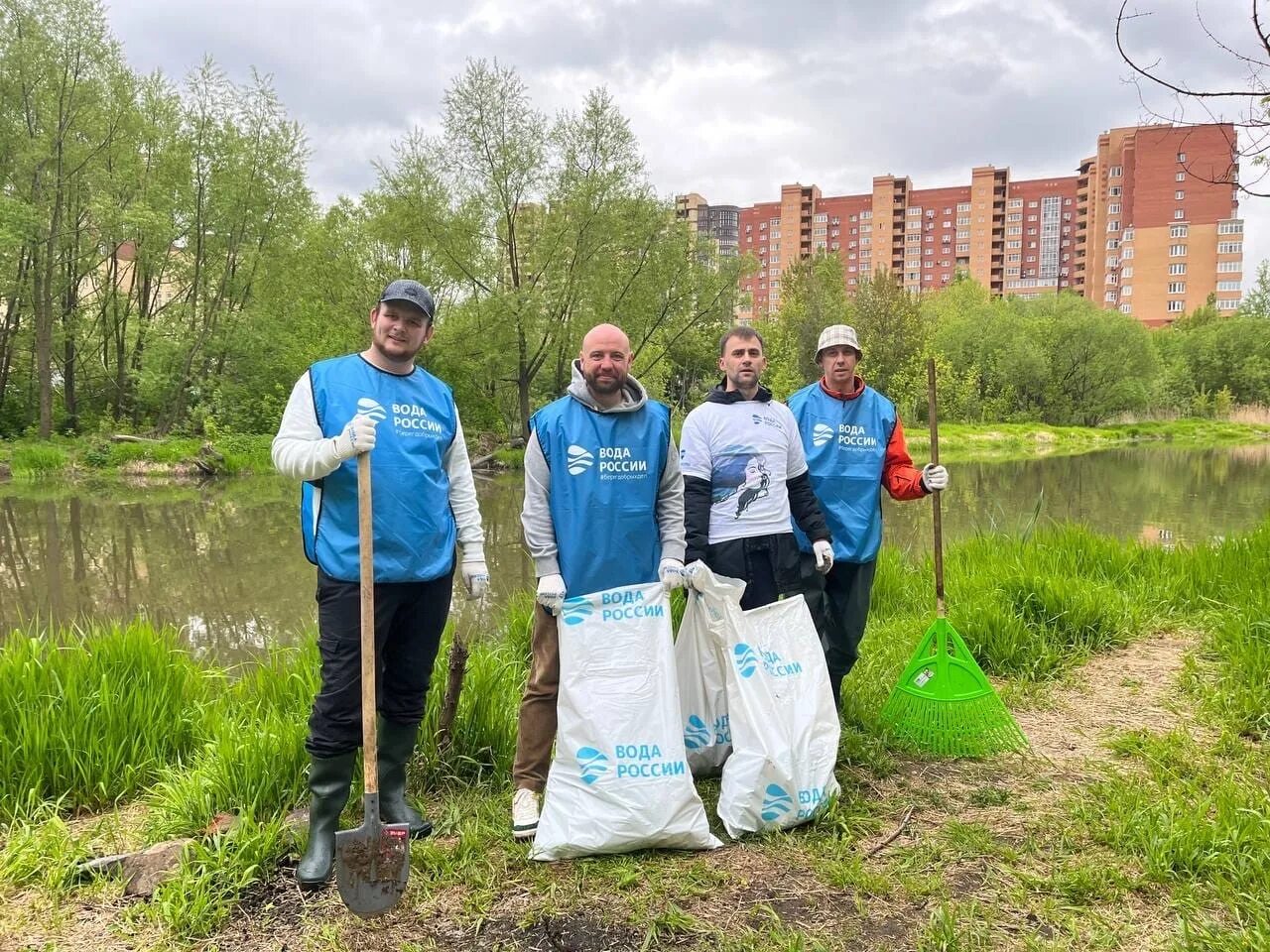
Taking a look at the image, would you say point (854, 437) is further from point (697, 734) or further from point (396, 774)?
point (396, 774)

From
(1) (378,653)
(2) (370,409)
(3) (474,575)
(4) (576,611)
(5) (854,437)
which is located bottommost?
(1) (378,653)

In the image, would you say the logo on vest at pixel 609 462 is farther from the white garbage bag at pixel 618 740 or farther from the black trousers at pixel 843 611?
the black trousers at pixel 843 611

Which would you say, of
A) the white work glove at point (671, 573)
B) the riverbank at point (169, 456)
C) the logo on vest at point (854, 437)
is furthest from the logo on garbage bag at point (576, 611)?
the riverbank at point (169, 456)

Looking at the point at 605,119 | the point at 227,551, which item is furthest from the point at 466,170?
the point at 227,551

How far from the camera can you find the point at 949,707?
3.35 metres

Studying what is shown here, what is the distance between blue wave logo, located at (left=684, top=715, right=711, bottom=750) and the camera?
9.95 ft

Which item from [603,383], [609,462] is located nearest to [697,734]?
[609,462]

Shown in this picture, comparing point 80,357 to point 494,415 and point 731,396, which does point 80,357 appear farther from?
point 731,396

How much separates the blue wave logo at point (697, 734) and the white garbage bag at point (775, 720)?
0.14 metres

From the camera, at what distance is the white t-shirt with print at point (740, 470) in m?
3.09

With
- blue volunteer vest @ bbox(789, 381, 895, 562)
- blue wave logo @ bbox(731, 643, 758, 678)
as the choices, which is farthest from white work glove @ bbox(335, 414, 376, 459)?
blue volunteer vest @ bbox(789, 381, 895, 562)

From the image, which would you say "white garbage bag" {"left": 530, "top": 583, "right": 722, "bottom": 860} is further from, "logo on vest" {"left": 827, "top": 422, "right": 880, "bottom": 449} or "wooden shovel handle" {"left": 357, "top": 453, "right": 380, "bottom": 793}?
"logo on vest" {"left": 827, "top": 422, "right": 880, "bottom": 449}

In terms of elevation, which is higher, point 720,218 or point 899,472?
point 720,218

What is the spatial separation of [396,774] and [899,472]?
239cm
